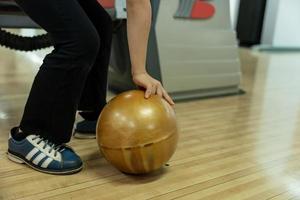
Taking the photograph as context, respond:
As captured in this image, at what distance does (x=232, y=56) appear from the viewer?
221cm

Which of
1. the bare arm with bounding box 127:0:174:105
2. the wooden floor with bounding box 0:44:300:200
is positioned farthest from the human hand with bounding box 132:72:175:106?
the wooden floor with bounding box 0:44:300:200

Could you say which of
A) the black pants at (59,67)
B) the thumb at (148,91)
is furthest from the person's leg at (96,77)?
the thumb at (148,91)

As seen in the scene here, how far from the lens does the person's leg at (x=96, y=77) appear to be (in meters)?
1.27

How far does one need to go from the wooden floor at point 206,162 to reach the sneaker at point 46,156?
0.02 metres

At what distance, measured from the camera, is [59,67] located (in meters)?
1.01

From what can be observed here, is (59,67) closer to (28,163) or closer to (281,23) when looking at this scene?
(28,163)

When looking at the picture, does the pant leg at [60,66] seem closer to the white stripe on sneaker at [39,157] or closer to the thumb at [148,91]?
the white stripe on sneaker at [39,157]

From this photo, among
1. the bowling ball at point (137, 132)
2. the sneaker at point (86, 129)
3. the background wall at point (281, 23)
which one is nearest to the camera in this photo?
the bowling ball at point (137, 132)

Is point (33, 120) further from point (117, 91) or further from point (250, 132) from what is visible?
point (117, 91)

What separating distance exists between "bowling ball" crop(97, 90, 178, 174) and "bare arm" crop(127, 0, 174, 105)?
0.10 feet

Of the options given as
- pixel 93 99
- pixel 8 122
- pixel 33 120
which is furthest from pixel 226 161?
pixel 8 122

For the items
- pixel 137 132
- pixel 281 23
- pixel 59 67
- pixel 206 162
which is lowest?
pixel 281 23

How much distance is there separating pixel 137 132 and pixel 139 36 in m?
0.26

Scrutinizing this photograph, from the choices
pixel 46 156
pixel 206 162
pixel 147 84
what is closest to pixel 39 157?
pixel 46 156
